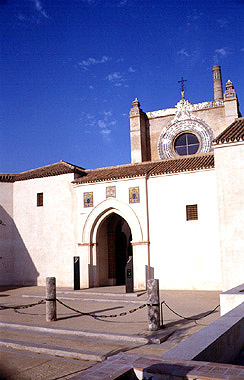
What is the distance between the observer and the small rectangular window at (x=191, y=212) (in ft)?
48.1

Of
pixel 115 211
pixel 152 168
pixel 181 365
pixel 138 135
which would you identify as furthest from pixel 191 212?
pixel 181 365

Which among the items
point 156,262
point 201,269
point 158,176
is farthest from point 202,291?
point 158,176

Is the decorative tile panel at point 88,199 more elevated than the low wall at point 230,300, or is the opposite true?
the decorative tile panel at point 88,199

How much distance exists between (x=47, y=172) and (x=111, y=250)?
514 cm

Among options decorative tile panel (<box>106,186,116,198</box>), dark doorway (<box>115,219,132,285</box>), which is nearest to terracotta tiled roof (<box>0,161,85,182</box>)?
decorative tile panel (<box>106,186,116,198</box>)

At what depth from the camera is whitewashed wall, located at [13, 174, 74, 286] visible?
17.3 meters

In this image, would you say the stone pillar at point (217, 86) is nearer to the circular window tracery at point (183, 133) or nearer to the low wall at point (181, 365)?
the circular window tracery at point (183, 133)

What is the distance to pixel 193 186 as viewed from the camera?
1473 centimetres

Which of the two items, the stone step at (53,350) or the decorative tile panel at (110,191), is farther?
the decorative tile panel at (110,191)

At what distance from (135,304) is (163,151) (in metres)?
12.2

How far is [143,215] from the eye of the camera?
50.8ft

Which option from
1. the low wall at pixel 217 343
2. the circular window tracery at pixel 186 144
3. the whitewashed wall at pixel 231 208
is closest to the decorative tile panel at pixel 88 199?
the whitewashed wall at pixel 231 208

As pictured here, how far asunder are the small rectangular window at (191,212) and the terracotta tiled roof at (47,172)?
19.9 ft

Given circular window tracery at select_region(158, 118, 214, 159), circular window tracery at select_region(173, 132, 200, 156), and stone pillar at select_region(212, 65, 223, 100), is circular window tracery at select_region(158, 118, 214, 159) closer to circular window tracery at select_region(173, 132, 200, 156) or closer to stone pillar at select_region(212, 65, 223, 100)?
circular window tracery at select_region(173, 132, 200, 156)
